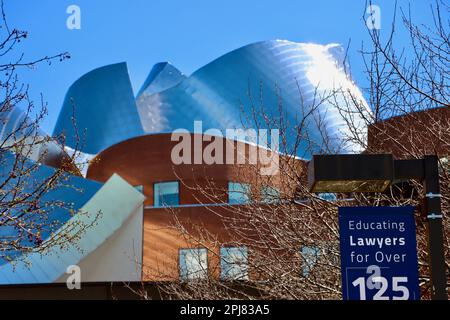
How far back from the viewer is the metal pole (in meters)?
4.62

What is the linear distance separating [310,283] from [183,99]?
3376 cm

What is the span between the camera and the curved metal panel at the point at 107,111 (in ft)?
130

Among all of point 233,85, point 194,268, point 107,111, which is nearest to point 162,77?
point 233,85

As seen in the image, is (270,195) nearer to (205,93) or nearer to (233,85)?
(205,93)

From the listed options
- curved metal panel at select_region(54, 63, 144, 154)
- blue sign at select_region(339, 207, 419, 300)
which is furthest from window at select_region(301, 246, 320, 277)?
curved metal panel at select_region(54, 63, 144, 154)

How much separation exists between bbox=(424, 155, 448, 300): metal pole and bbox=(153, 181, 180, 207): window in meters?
25.6

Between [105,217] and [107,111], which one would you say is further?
[107,111]

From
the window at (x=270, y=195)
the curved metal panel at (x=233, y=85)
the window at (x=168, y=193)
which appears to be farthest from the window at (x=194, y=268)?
the curved metal panel at (x=233, y=85)

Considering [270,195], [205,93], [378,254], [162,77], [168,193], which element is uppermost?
[162,77]

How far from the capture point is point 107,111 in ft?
132

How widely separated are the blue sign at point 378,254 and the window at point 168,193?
25818mm

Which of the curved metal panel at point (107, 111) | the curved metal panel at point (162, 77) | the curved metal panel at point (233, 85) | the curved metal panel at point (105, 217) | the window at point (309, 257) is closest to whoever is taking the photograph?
the window at point (309, 257)

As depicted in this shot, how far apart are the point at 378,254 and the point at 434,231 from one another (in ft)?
A: 1.51

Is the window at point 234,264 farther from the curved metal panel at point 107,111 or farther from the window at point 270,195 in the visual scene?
the curved metal panel at point 107,111
